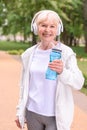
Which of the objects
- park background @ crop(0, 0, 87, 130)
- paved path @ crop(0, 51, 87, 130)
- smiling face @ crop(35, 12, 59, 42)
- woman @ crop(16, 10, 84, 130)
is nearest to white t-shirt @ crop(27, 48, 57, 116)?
woman @ crop(16, 10, 84, 130)

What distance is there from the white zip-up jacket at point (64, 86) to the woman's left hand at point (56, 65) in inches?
2.2

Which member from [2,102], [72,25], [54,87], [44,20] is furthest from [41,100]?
[72,25]

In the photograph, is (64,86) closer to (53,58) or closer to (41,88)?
(41,88)

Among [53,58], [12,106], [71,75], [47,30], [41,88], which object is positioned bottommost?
[12,106]

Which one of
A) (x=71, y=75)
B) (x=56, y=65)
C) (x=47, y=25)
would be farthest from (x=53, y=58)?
(x=47, y=25)

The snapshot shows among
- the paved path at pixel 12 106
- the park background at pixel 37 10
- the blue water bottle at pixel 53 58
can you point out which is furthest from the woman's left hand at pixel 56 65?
the park background at pixel 37 10

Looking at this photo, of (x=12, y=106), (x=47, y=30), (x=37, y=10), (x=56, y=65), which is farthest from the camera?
(x=37, y=10)

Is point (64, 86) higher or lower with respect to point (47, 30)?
lower

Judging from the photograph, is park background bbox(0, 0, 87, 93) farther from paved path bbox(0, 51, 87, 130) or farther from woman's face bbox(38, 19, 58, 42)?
woman's face bbox(38, 19, 58, 42)

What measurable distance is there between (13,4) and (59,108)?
23.0 metres

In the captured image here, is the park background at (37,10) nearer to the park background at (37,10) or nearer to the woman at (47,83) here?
the park background at (37,10)

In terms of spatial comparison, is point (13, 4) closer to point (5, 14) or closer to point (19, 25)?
point (19, 25)

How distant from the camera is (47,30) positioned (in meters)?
3.41

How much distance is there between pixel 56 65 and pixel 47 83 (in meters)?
0.25
